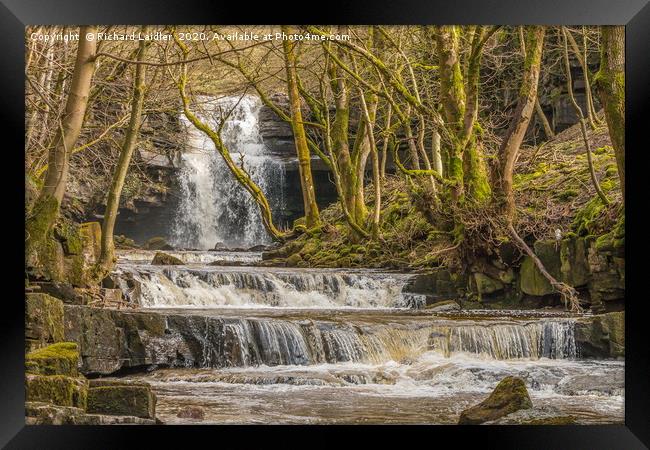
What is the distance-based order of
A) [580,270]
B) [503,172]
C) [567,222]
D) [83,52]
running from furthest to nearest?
[503,172] < [567,222] < [580,270] < [83,52]

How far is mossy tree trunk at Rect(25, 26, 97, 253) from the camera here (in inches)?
304

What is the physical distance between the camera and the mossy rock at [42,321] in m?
7.20

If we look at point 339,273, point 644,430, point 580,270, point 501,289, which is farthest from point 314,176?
point 644,430

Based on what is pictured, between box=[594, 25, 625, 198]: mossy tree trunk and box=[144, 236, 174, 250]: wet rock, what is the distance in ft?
19.0

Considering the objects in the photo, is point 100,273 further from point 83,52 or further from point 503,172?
point 503,172

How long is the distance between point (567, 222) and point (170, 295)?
4.88m

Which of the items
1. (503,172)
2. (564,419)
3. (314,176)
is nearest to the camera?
(564,419)

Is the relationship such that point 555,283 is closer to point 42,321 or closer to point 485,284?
point 485,284

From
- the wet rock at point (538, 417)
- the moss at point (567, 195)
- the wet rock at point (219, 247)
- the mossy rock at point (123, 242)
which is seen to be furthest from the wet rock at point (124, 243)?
the moss at point (567, 195)

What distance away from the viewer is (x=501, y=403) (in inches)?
285

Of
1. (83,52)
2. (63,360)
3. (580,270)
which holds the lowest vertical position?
(63,360)

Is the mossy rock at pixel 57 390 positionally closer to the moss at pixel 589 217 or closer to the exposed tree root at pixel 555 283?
the exposed tree root at pixel 555 283

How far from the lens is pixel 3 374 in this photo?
6.38 m
